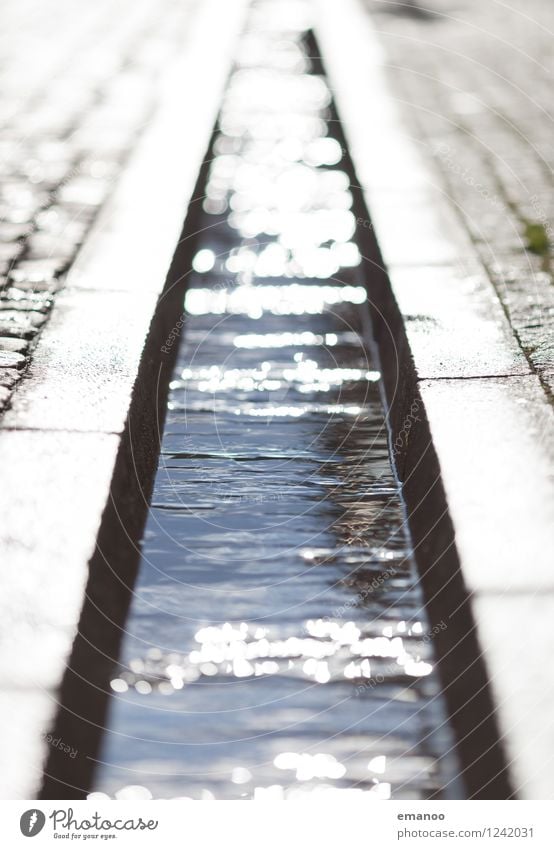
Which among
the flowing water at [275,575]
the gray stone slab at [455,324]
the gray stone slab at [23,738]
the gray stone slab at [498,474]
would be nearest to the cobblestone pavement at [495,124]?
the gray stone slab at [455,324]

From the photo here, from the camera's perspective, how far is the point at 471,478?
262 cm

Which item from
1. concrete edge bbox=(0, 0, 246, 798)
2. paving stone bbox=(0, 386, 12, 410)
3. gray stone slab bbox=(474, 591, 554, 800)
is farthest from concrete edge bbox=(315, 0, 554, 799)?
paving stone bbox=(0, 386, 12, 410)

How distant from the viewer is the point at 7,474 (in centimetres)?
260

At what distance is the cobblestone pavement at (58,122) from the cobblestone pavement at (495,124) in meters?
1.79

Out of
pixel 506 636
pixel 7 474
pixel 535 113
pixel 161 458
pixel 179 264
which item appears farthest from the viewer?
pixel 535 113

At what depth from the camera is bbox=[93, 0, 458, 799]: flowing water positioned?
87.0 inches

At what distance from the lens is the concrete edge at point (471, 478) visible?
6.69 feet

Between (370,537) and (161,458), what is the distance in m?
0.80

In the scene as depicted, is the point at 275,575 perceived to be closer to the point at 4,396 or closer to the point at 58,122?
the point at 4,396

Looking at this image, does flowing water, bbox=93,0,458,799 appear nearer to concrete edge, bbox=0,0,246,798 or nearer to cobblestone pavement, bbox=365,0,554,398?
concrete edge, bbox=0,0,246,798

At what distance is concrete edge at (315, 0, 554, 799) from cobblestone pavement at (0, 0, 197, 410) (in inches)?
53.0

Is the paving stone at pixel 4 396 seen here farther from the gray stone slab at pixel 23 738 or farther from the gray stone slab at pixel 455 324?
the gray stone slab at pixel 455 324

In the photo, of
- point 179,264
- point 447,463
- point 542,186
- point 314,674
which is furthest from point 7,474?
point 542,186

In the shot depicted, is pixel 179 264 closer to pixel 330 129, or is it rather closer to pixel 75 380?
pixel 75 380
